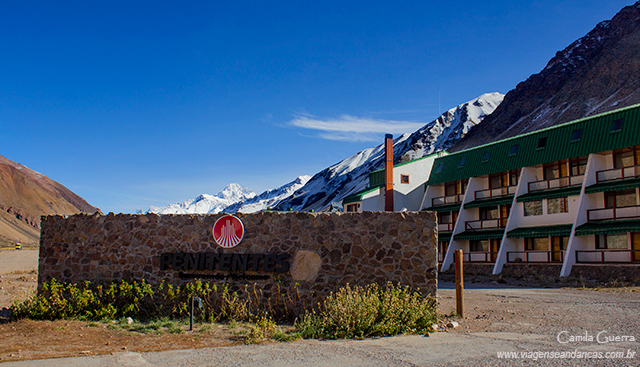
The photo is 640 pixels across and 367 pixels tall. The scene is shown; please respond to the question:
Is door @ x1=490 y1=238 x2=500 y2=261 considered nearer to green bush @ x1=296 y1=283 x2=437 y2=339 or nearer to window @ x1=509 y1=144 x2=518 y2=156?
window @ x1=509 y1=144 x2=518 y2=156

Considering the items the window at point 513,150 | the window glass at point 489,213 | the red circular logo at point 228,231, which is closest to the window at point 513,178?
the window at point 513,150

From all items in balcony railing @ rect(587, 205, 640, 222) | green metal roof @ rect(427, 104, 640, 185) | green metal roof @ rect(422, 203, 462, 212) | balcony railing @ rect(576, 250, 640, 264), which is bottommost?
balcony railing @ rect(576, 250, 640, 264)

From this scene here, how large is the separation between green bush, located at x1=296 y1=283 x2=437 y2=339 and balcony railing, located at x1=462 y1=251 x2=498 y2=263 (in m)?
28.2

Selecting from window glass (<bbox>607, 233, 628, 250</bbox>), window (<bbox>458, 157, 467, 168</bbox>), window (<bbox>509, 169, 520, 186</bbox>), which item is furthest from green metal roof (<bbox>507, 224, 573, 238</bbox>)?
window (<bbox>458, 157, 467, 168</bbox>)

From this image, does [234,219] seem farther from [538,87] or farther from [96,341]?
[538,87]

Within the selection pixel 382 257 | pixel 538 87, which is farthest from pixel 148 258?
pixel 538 87

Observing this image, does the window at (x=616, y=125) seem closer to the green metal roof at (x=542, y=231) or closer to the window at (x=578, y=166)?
the window at (x=578, y=166)

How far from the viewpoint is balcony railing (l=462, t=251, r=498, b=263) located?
38.4 m

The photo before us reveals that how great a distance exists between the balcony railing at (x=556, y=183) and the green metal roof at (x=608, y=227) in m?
3.66

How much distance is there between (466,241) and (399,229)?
3006 cm

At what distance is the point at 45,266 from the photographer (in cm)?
1425

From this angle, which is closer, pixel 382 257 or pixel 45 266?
pixel 382 257

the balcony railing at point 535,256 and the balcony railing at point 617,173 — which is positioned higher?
the balcony railing at point 617,173

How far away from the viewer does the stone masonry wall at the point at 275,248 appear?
12719mm
